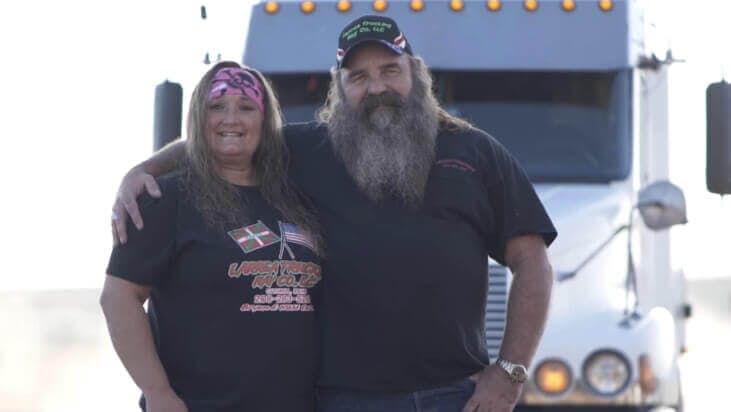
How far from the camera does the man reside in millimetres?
5707

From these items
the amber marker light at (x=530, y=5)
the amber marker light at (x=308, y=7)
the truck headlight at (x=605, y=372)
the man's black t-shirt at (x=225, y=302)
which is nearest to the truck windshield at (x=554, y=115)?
the amber marker light at (x=530, y=5)

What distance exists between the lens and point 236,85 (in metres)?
5.84

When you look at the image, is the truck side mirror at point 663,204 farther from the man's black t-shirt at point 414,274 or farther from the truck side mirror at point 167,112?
the man's black t-shirt at point 414,274

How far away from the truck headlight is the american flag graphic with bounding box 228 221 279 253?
2907 mm

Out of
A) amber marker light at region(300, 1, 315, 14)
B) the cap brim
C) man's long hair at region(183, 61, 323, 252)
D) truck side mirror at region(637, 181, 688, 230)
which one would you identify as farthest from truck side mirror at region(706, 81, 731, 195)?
man's long hair at region(183, 61, 323, 252)

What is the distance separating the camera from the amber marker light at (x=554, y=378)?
8.20 meters

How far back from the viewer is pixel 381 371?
571 centimetres

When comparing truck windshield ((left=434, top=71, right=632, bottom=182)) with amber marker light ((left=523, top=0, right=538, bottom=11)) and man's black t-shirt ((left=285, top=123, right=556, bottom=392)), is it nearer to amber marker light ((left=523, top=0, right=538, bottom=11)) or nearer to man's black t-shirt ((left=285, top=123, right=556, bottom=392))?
amber marker light ((left=523, top=0, right=538, bottom=11))

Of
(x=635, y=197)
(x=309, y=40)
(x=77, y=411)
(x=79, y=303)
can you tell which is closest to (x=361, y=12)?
(x=309, y=40)

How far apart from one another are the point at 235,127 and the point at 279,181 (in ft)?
0.71

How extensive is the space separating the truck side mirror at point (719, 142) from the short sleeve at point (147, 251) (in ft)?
12.9

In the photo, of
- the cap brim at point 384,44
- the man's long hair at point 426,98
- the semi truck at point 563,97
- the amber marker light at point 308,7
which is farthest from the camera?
the amber marker light at point 308,7

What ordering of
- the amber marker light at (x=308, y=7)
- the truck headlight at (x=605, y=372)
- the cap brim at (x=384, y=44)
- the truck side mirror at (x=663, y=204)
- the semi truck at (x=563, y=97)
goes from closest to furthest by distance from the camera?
the cap brim at (x=384, y=44), the truck headlight at (x=605, y=372), the truck side mirror at (x=663, y=204), the semi truck at (x=563, y=97), the amber marker light at (x=308, y=7)

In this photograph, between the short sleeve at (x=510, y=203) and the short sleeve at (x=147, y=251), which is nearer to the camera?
the short sleeve at (x=147, y=251)
